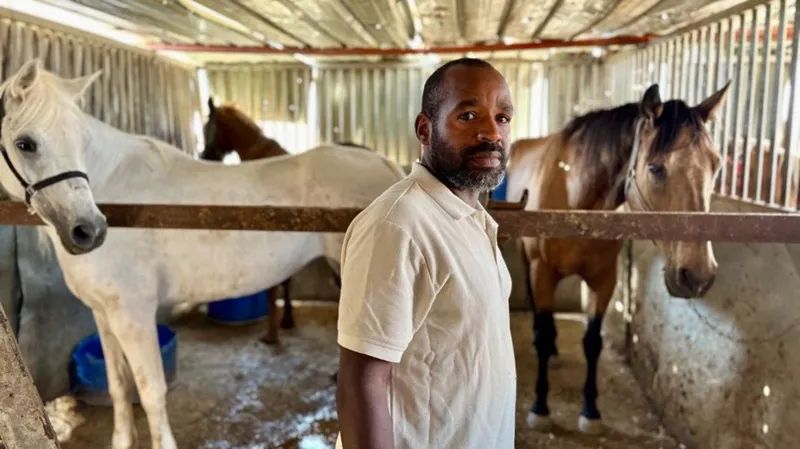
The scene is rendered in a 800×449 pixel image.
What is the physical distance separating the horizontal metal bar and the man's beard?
74 cm

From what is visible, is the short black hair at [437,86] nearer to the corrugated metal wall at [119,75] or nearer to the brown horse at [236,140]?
the corrugated metal wall at [119,75]

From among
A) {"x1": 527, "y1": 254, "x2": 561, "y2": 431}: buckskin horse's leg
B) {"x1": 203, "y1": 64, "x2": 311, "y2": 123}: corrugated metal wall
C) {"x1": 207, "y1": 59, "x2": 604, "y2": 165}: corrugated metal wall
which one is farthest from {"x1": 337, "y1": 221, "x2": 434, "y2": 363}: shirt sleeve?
{"x1": 203, "y1": 64, "x2": 311, "y2": 123}: corrugated metal wall

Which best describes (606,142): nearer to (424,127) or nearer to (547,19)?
(547,19)

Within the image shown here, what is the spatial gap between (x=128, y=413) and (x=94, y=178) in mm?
1140

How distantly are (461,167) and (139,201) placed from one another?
81.1 inches

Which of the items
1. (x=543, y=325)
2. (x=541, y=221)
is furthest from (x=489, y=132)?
(x=543, y=325)

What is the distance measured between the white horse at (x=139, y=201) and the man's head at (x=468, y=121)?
4.85ft

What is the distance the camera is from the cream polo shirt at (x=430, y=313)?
3.03ft

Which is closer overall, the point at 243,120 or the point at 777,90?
the point at 777,90

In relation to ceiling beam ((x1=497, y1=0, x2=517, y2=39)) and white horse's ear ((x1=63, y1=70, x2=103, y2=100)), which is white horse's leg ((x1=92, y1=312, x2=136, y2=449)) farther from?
ceiling beam ((x1=497, y1=0, x2=517, y2=39))

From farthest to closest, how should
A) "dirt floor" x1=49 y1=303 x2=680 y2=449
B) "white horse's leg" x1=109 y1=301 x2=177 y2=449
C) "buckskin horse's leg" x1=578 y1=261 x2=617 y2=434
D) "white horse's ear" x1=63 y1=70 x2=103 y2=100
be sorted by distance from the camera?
"buckskin horse's leg" x1=578 y1=261 x2=617 y2=434, "dirt floor" x1=49 y1=303 x2=680 y2=449, "white horse's leg" x1=109 y1=301 x2=177 y2=449, "white horse's ear" x1=63 y1=70 x2=103 y2=100

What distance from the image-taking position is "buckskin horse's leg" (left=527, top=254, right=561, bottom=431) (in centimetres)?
312

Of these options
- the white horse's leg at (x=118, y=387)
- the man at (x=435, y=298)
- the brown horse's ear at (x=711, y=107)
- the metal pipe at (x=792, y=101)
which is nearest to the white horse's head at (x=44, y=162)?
the white horse's leg at (x=118, y=387)

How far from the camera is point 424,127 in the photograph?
111cm
